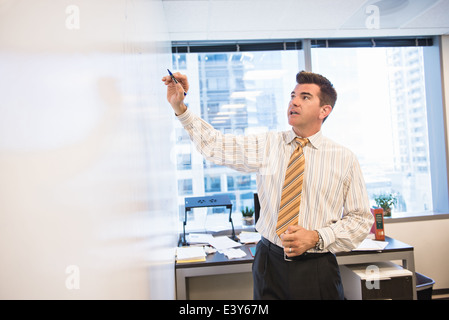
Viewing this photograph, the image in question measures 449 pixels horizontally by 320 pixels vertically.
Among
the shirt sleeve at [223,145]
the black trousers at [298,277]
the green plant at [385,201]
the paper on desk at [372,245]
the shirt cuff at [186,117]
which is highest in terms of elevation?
the shirt cuff at [186,117]

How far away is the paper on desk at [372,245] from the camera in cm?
191

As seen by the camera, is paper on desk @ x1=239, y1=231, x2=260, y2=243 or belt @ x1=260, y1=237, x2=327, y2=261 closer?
belt @ x1=260, y1=237, x2=327, y2=261

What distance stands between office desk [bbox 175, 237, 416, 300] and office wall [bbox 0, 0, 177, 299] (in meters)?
1.12

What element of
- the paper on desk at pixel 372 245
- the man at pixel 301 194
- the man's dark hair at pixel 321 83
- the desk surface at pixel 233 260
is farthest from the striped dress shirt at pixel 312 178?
the paper on desk at pixel 372 245

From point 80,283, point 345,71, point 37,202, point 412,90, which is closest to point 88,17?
point 37,202

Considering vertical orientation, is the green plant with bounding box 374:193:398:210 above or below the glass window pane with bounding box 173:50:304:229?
below

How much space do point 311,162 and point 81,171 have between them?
0.93 metres

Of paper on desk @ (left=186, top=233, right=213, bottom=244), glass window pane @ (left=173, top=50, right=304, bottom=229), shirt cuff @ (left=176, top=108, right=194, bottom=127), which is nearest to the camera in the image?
shirt cuff @ (left=176, top=108, right=194, bottom=127)

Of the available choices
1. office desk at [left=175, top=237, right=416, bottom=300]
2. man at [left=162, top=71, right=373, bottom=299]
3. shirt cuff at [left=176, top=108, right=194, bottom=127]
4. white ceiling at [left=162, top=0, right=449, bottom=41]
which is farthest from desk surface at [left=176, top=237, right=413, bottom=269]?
white ceiling at [left=162, top=0, right=449, bottom=41]

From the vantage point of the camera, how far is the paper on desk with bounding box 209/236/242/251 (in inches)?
81.5

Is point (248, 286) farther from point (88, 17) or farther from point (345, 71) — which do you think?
point (88, 17)

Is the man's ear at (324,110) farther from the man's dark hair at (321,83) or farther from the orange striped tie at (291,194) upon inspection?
the orange striped tie at (291,194)

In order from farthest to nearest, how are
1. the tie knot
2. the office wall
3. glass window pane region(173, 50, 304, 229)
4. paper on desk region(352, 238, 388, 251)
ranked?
glass window pane region(173, 50, 304, 229), paper on desk region(352, 238, 388, 251), the tie knot, the office wall

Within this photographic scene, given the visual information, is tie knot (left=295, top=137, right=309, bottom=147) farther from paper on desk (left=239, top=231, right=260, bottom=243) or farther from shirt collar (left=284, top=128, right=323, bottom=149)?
paper on desk (left=239, top=231, right=260, bottom=243)
